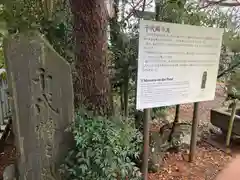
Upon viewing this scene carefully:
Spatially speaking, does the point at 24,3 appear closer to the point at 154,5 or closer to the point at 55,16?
the point at 55,16

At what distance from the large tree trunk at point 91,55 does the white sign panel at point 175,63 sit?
416 millimetres

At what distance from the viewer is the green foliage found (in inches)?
74.2

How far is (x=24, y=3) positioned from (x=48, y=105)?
1335 mm

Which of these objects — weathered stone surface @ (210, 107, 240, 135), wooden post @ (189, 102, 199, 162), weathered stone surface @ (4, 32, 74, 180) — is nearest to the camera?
weathered stone surface @ (4, 32, 74, 180)

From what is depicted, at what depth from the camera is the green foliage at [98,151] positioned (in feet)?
6.18

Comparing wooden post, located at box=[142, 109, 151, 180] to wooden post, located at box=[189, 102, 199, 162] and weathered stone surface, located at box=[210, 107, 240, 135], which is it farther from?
weathered stone surface, located at box=[210, 107, 240, 135]

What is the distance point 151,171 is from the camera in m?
2.93

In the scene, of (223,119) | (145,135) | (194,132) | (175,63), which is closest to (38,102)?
(145,135)

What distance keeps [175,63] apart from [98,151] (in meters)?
1.18

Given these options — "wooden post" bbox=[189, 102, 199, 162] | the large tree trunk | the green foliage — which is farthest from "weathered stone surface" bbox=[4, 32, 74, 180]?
"wooden post" bbox=[189, 102, 199, 162]

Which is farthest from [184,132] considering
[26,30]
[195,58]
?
[26,30]

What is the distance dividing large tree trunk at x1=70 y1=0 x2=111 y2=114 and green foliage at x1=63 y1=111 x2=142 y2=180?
11.4 inches

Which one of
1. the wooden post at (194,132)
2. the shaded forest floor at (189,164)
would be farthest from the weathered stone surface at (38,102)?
the wooden post at (194,132)

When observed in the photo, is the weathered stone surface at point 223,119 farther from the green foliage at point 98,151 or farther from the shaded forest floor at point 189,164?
the green foliage at point 98,151
